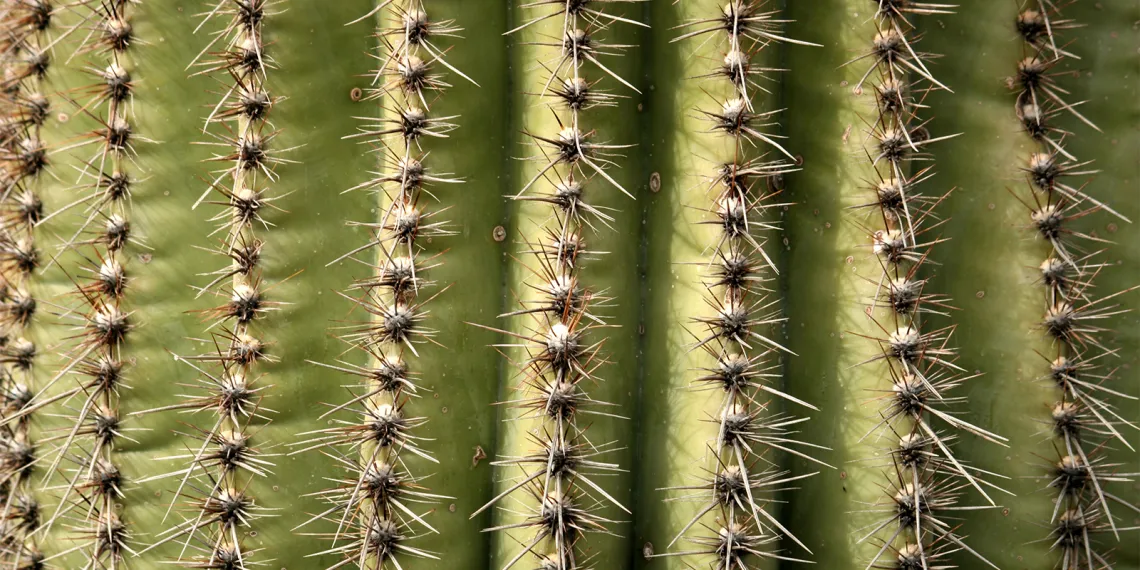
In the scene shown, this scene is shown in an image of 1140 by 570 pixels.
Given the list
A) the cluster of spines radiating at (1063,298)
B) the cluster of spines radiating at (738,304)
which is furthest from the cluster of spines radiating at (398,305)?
the cluster of spines radiating at (1063,298)

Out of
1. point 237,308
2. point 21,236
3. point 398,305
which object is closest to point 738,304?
Answer: point 398,305

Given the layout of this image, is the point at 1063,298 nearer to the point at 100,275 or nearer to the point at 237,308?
the point at 237,308

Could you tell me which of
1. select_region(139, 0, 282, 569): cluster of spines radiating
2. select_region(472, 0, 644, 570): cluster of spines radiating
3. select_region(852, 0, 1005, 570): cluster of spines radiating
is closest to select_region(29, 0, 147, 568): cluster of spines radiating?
select_region(139, 0, 282, 569): cluster of spines radiating

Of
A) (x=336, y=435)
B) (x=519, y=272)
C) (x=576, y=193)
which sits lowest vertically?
Result: (x=336, y=435)

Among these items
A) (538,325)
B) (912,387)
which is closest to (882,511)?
(912,387)

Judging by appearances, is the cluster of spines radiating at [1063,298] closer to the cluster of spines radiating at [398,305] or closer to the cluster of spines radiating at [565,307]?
the cluster of spines radiating at [565,307]

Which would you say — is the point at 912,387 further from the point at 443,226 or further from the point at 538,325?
the point at 443,226

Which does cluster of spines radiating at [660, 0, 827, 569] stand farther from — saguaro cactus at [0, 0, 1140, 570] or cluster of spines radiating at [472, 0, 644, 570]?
cluster of spines radiating at [472, 0, 644, 570]
